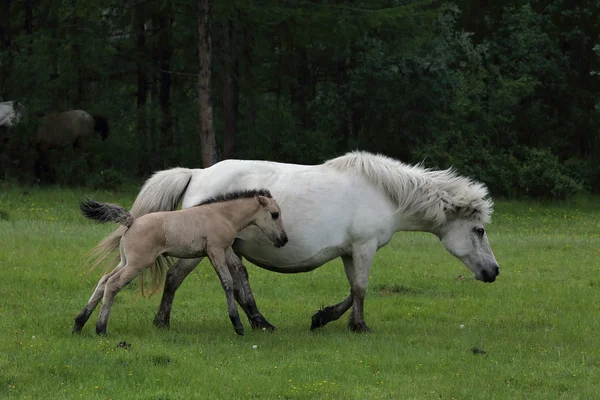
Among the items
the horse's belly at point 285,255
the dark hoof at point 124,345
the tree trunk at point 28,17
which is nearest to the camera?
the dark hoof at point 124,345

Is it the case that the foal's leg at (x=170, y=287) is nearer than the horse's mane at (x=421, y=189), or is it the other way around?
the foal's leg at (x=170, y=287)

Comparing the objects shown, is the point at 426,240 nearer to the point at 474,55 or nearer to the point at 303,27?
the point at 303,27

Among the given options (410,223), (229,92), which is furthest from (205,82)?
(410,223)

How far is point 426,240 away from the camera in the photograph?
19.0m

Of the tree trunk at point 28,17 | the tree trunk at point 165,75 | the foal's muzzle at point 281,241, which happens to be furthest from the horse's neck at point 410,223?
the tree trunk at point 28,17

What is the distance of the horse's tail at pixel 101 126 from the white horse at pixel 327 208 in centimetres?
1778

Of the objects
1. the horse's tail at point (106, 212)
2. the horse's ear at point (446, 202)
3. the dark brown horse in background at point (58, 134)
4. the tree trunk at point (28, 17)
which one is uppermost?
the tree trunk at point (28, 17)

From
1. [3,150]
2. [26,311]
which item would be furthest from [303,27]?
[26,311]

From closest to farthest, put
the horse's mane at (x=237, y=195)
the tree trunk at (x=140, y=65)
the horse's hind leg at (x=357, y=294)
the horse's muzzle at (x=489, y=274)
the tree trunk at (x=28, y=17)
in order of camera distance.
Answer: the horse's mane at (x=237, y=195), the horse's hind leg at (x=357, y=294), the horse's muzzle at (x=489, y=274), the tree trunk at (x=140, y=65), the tree trunk at (x=28, y=17)

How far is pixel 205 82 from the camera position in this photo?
2416 centimetres

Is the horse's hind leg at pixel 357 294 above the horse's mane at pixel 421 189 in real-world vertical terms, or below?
below

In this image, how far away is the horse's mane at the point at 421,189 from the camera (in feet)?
33.5

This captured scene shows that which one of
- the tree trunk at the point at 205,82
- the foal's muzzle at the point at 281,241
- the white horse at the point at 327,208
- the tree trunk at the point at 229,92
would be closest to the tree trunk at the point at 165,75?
the tree trunk at the point at 229,92

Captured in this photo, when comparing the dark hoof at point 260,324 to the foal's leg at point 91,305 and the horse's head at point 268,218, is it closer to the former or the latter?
the horse's head at point 268,218
